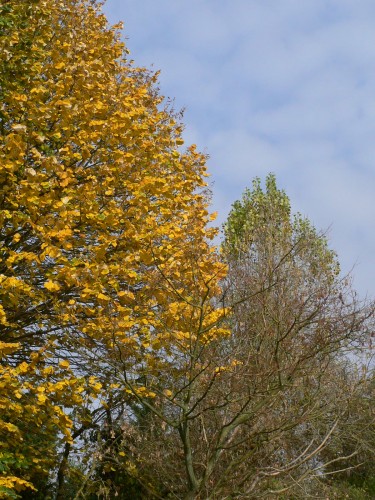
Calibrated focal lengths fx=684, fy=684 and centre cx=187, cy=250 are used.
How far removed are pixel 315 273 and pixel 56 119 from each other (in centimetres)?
1014

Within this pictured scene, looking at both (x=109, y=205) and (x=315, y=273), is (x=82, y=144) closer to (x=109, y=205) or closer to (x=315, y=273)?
(x=109, y=205)

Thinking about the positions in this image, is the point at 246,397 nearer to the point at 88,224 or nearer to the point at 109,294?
the point at 109,294

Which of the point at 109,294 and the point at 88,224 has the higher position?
the point at 88,224

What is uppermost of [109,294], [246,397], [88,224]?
[88,224]

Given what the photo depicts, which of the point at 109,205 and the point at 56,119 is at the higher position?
the point at 56,119

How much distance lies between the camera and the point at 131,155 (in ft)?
40.8

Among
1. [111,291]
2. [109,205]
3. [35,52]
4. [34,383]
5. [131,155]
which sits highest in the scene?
[35,52]

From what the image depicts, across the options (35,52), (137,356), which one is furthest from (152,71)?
(137,356)

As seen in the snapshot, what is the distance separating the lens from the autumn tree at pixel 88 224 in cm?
1105

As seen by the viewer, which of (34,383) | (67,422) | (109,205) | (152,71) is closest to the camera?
(67,422)

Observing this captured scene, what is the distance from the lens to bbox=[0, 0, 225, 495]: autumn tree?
1105cm

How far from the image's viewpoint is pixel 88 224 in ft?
40.6

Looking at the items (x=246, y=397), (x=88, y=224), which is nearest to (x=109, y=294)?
(x=88, y=224)

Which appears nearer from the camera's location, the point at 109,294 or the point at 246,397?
the point at 246,397
